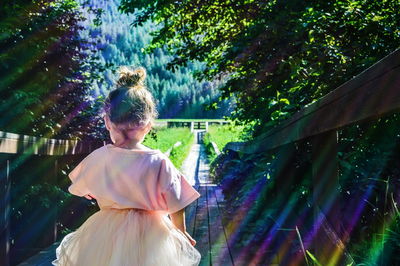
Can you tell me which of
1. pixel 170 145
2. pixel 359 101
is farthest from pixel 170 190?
pixel 170 145

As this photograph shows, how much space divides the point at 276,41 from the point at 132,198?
3720 mm

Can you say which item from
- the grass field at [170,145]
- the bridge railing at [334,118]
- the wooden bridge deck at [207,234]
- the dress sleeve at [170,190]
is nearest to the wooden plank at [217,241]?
the wooden bridge deck at [207,234]

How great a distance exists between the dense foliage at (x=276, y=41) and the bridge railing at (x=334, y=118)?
0.89 metres

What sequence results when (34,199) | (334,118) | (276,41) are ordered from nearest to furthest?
(334,118)
(34,199)
(276,41)

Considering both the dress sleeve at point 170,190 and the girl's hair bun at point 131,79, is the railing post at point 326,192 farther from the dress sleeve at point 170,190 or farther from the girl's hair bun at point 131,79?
the girl's hair bun at point 131,79

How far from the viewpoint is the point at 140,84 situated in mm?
2664

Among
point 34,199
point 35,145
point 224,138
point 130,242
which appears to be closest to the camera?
point 130,242

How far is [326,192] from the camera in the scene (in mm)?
2682

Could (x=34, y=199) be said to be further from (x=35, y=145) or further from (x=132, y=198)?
(x=132, y=198)

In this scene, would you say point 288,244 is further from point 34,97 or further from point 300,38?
point 34,97

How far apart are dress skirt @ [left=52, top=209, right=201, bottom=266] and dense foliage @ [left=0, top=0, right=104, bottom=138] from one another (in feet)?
10.3

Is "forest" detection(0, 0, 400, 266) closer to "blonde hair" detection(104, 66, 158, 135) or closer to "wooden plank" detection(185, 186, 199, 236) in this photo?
"wooden plank" detection(185, 186, 199, 236)

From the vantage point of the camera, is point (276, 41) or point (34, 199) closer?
point (34, 199)

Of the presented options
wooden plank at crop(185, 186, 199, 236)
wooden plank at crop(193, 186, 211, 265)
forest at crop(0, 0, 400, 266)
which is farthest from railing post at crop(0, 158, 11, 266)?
Result: wooden plank at crop(185, 186, 199, 236)
